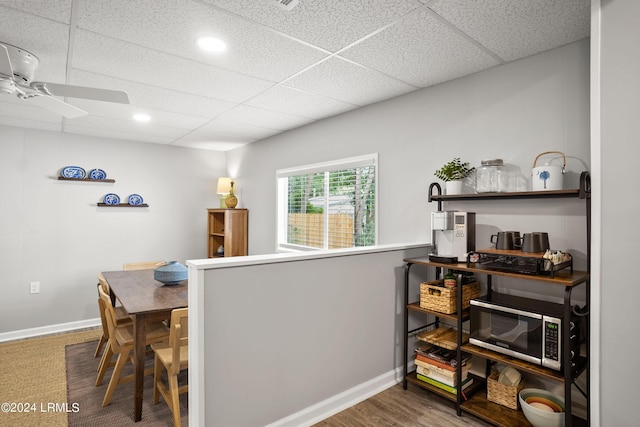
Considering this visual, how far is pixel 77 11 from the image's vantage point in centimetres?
168

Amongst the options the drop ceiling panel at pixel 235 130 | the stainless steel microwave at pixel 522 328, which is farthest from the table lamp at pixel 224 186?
the stainless steel microwave at pixel 522 328

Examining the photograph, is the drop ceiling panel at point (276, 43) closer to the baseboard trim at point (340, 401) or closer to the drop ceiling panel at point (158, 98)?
the drop ceiling panel at point (158, 98)

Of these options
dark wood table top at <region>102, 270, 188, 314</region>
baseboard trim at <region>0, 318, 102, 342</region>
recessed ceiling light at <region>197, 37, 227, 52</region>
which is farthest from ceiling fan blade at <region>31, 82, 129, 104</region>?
baseboard trim at <region>0, 318, 102, 342</region>

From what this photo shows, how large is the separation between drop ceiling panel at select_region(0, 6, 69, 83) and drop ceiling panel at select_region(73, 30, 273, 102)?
0.08m

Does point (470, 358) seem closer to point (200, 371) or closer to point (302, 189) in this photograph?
point (200, 371)

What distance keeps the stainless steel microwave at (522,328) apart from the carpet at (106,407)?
6.48 ft

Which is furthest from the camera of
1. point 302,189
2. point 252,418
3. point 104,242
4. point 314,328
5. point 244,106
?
point 104,242

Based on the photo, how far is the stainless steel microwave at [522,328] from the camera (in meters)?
1.78

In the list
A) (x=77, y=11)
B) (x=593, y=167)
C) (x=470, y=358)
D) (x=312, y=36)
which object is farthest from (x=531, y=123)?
(x=77, y=11)

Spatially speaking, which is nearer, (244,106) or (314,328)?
(314,328)

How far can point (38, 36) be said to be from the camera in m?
1.90

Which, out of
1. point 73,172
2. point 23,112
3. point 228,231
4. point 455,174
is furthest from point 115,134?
point 455,174

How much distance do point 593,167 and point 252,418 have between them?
2.13 metres

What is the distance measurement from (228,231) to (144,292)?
2155 mm
